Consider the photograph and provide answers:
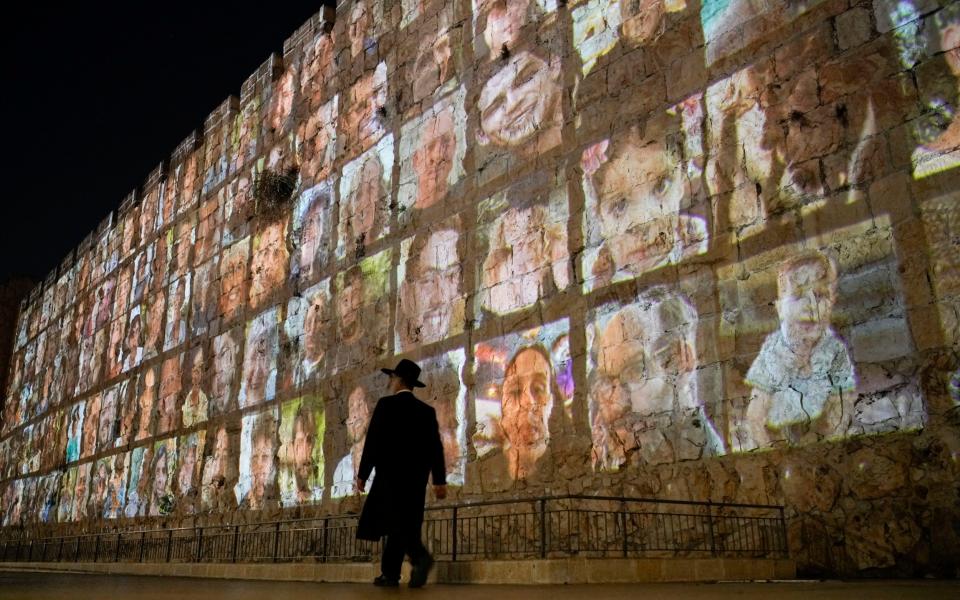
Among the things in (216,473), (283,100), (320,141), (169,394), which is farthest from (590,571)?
(169,394)

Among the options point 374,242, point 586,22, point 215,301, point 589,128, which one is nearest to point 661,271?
point 589,128

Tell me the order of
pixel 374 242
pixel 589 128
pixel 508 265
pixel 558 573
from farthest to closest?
pixel 374 242 → pixel 508 265 → pixel 589 128 → pixel 558 573

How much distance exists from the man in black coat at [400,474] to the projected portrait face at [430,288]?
218 inches

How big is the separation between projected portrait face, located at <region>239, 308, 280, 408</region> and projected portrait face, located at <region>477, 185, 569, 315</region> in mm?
5920

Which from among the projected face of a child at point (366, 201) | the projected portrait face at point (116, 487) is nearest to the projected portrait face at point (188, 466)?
the projected portrait face at point (116, 487)

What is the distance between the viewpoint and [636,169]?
9.25 meters

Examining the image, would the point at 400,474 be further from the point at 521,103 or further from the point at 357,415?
the point at 357,415

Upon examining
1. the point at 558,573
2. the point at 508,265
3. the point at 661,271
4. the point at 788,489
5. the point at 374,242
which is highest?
the point at 374,242

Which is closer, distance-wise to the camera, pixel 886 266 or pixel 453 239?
pixel 886 266

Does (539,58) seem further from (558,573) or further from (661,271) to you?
(558,573)

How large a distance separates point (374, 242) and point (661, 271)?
578 centimetres

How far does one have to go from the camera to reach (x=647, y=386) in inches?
337

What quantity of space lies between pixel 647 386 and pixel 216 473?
10.5 meters

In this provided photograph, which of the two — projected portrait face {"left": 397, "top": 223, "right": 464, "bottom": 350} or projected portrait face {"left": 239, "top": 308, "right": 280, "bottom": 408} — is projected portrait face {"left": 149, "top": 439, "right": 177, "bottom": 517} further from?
projected portrait face {"left": 397, "top": 223, "right": 464, "bottom": 350}
